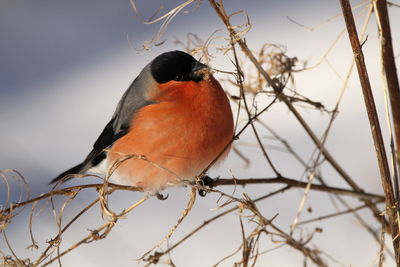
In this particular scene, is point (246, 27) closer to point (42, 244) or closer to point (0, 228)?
point (0, 228)

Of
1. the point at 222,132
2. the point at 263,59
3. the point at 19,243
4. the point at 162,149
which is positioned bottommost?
the point at 19,243

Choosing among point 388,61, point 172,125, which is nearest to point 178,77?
point 172,125

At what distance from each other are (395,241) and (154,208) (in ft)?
3.68

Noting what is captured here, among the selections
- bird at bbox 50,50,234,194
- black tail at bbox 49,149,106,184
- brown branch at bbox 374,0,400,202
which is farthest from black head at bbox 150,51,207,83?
brown branch at bbox 374,0,400,202

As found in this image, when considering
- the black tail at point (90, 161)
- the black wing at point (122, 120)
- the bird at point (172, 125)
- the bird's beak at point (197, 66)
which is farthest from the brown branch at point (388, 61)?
the black tail at point (90, 161)

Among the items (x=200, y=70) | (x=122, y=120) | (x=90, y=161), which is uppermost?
(x=200, y=70)

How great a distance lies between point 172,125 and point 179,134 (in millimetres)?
31

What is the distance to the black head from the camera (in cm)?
113

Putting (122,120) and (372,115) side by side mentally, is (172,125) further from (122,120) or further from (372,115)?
(372,115)

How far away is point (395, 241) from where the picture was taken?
764 mm

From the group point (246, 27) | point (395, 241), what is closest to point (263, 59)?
point (246, 27)

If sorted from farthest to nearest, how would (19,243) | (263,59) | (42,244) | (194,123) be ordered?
(19,243) → (42,244) → (194,123) → (263,59)

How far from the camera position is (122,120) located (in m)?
1.24

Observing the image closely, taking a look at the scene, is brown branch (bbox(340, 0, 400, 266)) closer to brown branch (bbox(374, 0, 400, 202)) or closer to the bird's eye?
brown branch (bbox(374, 0, 400, 202))
